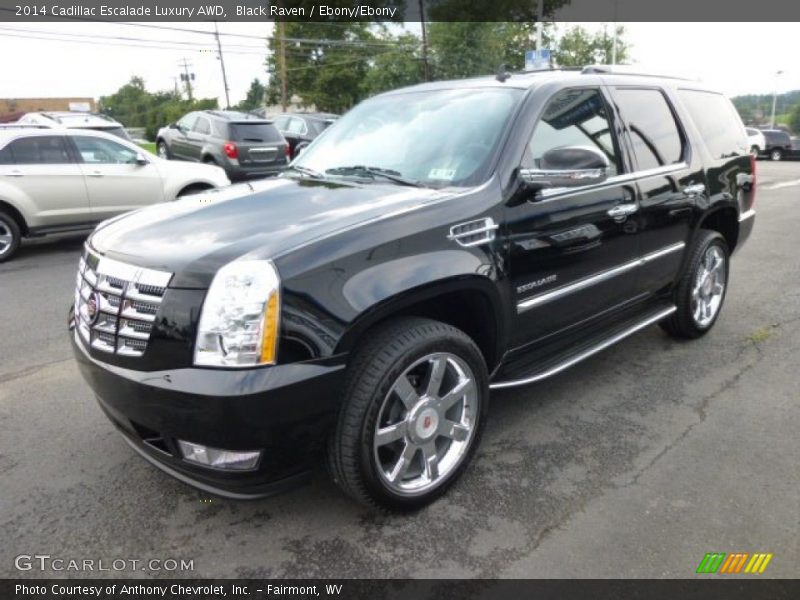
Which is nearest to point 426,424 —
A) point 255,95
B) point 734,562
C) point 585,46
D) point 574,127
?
point 734,562

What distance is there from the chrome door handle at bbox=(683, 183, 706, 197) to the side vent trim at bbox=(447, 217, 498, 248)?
2062mm

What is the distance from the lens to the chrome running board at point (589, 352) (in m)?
3.21

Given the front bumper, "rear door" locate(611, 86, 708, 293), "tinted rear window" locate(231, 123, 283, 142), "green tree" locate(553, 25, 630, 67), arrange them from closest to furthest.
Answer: the front bumper, "rear door" locate(611, 86, 708, 293), "tinted rear window" locate(231, 123, 283, 142), "green tree" locate(553, 25, 630, 67)

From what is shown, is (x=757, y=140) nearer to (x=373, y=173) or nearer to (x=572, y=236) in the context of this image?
(x=572, y=236)

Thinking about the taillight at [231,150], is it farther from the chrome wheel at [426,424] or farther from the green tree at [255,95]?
the green tree at [255,95]

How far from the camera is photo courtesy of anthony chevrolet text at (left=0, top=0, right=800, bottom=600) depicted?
7.59 feet

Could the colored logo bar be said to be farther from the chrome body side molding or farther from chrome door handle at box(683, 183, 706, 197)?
chrome door handle at box(683, 183, 706, 197)

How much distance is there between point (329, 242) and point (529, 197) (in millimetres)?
1177

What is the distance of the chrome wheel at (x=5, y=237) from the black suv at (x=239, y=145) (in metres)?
5.63

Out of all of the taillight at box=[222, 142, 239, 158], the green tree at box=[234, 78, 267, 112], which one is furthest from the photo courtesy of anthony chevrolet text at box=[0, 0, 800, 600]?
the green tree at box=[234, 78, 267, 112]

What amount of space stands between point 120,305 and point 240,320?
0.58 metres

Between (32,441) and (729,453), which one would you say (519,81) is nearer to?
(729,453)

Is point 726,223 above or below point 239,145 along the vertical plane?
below

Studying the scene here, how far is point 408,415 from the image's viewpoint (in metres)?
2.65
